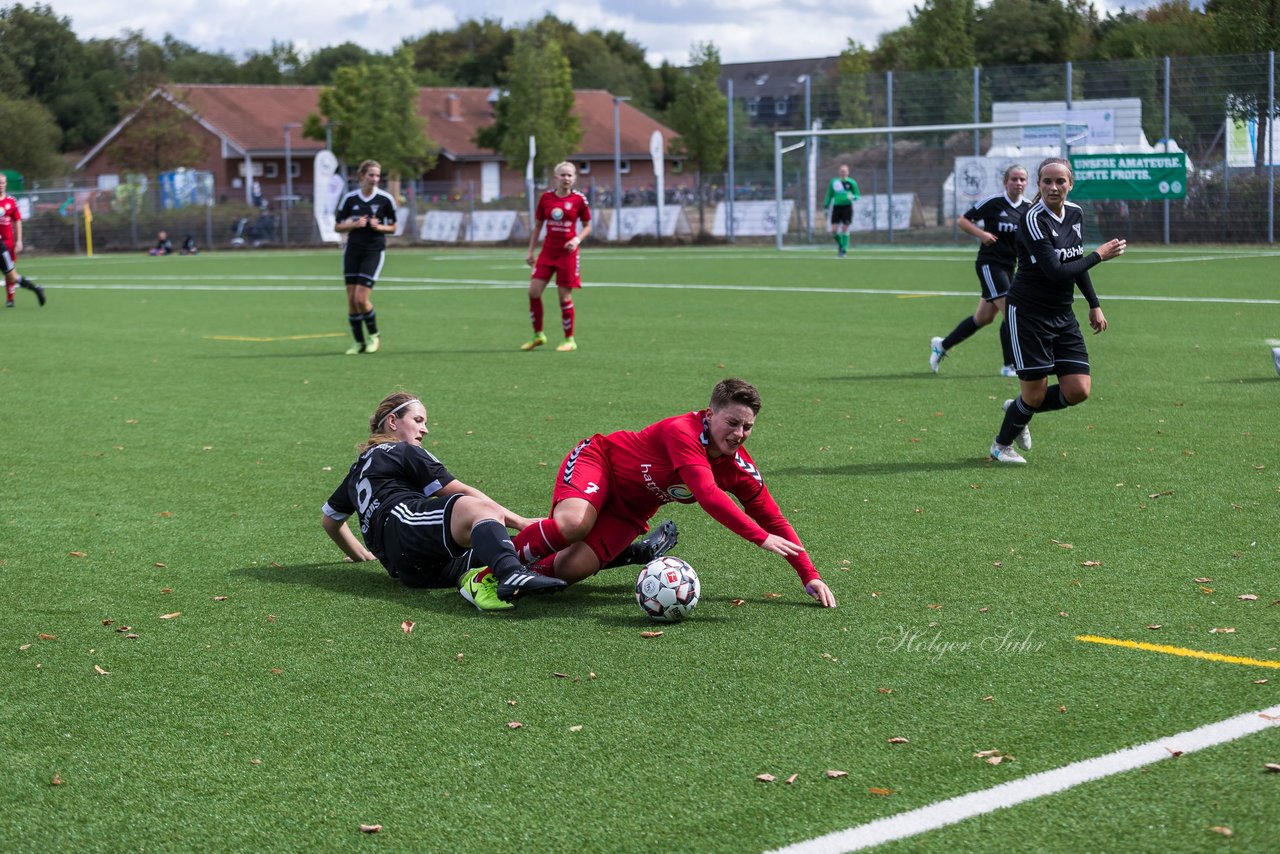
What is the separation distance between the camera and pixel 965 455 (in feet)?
31.9

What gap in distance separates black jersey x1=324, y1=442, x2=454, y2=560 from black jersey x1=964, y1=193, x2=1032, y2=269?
788cm

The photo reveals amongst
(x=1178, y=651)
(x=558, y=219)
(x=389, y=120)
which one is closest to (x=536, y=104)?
(x=389, y=120)

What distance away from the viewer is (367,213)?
1658 centimetres

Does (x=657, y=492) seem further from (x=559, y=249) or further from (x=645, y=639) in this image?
(x=559, y=249)

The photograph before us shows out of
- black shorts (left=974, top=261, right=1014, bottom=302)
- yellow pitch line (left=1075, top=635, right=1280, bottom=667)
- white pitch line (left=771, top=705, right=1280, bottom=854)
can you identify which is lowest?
white pitch line (left=771, top=705, right=1280, bottom=854)

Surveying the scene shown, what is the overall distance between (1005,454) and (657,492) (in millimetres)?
3947

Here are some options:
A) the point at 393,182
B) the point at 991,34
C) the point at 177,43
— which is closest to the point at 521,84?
the point at 393,182

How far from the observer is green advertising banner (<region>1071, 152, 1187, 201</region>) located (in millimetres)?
36750

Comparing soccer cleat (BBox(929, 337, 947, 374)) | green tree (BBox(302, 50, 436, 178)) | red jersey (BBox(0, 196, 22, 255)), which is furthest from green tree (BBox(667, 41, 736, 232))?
soccer cleat (BBox(929, 337, 947, 374))

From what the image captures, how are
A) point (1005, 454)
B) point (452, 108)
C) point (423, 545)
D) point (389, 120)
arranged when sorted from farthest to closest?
1. point (452, 108)
2. point (389, 120)
3. point (1005, 454)
4. point (423, 545)

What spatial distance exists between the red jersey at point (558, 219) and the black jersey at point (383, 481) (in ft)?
34.7

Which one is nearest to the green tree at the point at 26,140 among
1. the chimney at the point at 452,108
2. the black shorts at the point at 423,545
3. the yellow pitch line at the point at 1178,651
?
the chimney at the point at 452,108

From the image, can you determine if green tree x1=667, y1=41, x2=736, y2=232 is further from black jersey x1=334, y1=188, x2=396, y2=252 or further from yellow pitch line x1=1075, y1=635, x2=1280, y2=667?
yellow pitch line x1=1075, y1=635, x2=1280, y2=667

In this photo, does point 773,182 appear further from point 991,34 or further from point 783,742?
point 783,742
